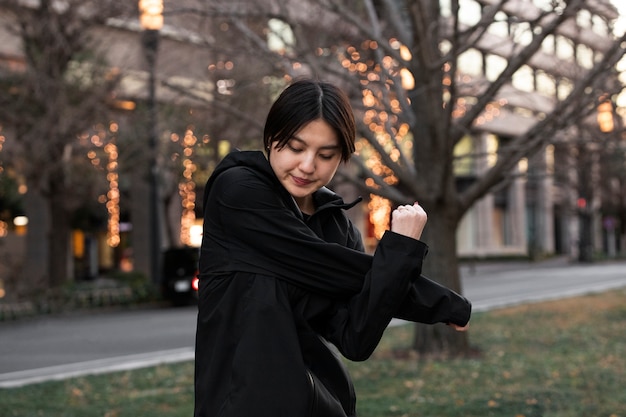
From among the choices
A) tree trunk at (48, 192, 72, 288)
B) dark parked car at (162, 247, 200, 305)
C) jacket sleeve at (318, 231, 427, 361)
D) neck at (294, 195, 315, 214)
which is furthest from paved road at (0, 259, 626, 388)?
jacket sleeve at (318, 231, 427, 361)

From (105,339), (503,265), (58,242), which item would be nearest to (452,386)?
(105,339)

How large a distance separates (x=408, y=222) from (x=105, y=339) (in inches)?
509

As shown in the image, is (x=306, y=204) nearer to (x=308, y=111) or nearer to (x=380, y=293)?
→ (x=308, y=111)

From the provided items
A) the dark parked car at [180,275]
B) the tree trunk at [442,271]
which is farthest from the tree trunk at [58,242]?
the tree trunk at [442,271]

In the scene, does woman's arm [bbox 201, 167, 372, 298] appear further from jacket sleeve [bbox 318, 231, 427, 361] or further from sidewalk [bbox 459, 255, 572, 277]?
sidewalk [bbox 459, 255, 572, 277]

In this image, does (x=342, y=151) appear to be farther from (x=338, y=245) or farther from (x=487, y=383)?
(x=487, y=383)

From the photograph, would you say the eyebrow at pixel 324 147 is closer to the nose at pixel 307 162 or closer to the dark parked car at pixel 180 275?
the nose at pixel 307 162

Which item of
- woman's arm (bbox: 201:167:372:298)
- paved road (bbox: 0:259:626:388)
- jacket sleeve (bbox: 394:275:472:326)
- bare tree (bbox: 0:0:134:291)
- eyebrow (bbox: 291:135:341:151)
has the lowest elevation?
paved road (bbox: 0:259:626:388)

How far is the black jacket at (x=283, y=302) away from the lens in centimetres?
205

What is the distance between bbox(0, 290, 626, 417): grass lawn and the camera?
6.72m

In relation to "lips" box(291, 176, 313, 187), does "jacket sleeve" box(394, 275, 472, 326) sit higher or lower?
lower

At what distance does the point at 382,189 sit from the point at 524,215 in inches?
1852

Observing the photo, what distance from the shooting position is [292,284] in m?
2.15

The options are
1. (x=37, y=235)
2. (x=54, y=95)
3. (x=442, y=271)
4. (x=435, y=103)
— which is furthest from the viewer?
(x=37, y=235)
